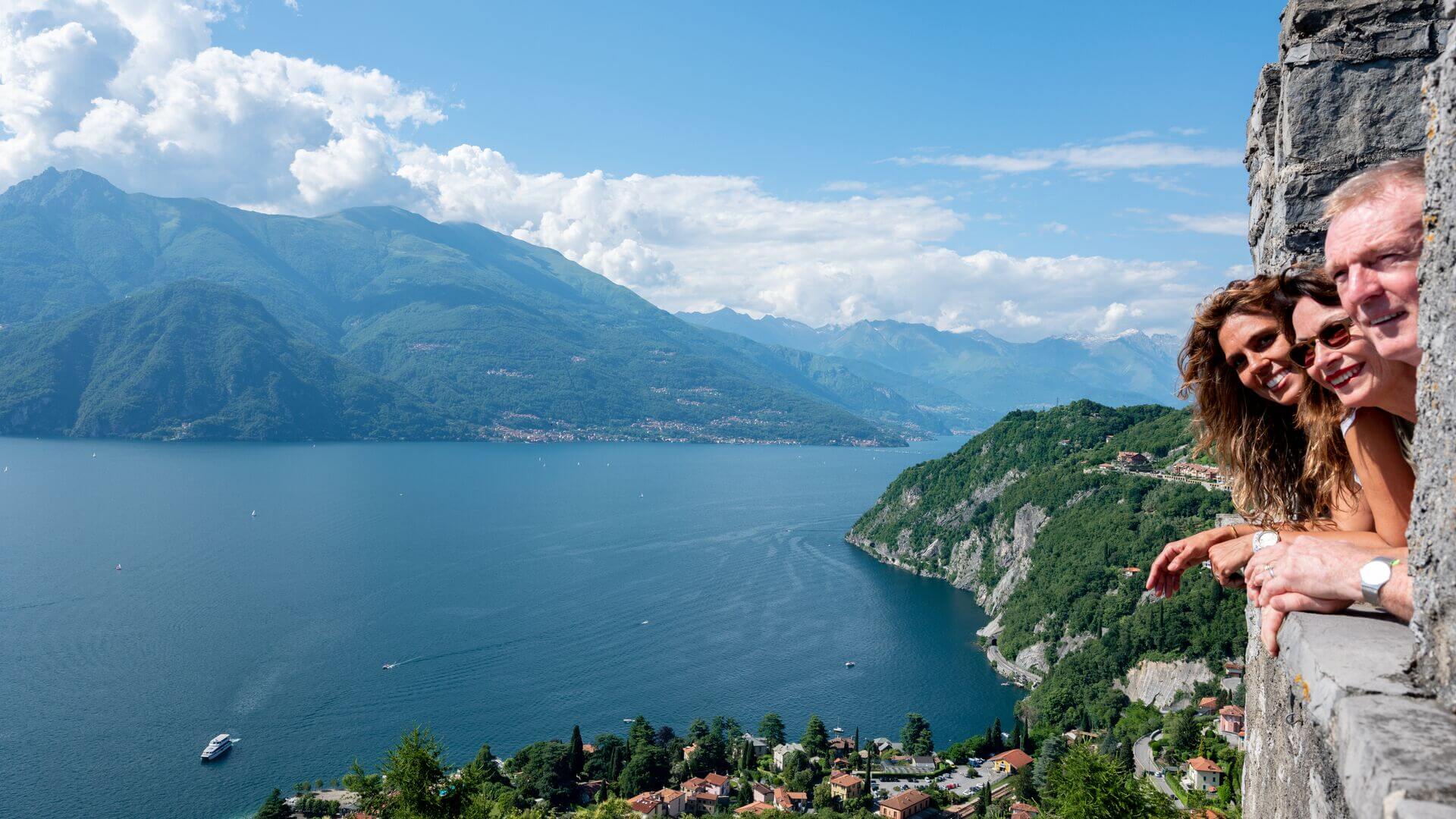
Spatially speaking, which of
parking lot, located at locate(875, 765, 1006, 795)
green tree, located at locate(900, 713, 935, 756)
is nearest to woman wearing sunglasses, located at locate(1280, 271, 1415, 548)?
parking lot, located at locate(875, 765, 1006, 795)

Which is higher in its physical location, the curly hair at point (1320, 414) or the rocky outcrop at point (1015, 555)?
the curly hair at point (1320, 414)

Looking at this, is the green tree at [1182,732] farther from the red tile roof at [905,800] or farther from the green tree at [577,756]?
the green tree at [577,756]

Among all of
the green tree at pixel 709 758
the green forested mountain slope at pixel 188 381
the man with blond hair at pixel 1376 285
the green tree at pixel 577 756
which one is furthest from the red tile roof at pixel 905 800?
the green forested mountain slope at pixel 188 381

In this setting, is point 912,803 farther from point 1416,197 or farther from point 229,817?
point 1416,197

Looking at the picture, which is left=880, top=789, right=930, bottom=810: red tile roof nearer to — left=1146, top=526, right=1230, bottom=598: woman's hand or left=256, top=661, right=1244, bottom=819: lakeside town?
left=256, top=661, right=1244, bottom=819: lakeside town

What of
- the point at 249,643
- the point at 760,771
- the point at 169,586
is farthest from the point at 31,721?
the point at 760,771

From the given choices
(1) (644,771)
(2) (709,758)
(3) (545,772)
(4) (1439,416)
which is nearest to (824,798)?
(2) (709,758)

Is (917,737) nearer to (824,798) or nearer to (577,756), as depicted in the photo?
(824,798)
